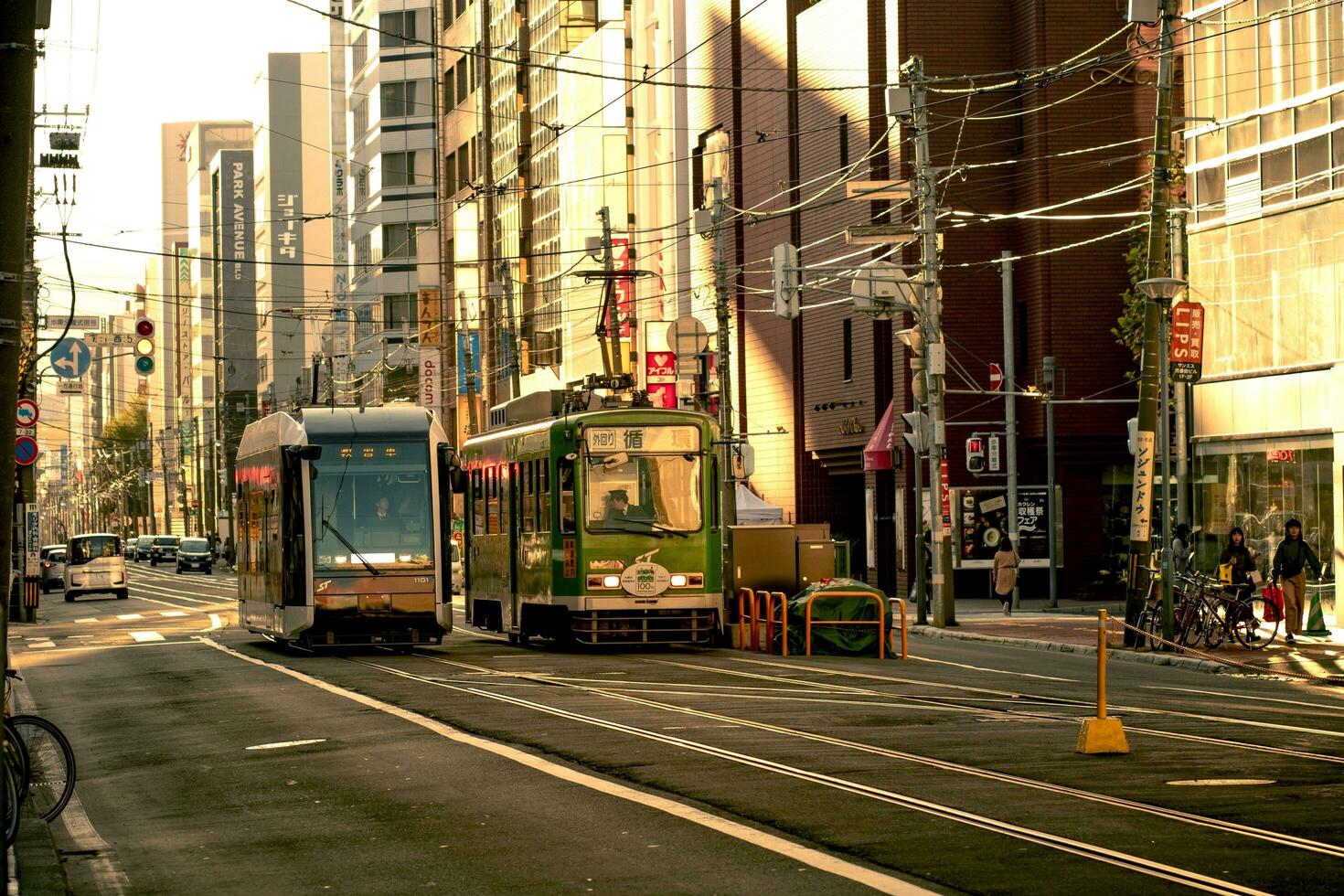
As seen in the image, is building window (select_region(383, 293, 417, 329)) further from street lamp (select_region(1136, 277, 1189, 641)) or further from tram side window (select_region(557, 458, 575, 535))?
street lamp (select_region(1136, 277, 1189, 641))

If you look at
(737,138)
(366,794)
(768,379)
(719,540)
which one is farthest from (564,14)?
(366,794)

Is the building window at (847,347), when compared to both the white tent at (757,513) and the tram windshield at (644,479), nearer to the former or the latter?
the white tent at (757,513)

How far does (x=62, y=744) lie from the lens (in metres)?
12.6

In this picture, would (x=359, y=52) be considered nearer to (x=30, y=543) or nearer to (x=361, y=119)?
(x=361, y=119)

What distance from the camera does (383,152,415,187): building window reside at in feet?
342

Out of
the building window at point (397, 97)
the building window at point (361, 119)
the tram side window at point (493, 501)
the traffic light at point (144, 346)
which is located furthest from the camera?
the building window at point (361, 119)

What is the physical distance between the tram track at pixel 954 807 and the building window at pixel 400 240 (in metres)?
84.0

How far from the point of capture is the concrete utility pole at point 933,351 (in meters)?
38.2

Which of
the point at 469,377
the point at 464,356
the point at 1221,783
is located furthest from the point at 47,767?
the point at 464,356

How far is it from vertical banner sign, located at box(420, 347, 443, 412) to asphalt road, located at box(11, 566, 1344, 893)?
58592mm

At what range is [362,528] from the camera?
2947cm

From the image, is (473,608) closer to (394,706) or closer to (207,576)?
(394,706)

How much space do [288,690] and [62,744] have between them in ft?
35.8

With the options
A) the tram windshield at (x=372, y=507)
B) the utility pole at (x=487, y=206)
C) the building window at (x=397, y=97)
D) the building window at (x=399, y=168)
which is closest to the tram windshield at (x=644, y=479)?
the tram windshield at (x=372, y=507)
